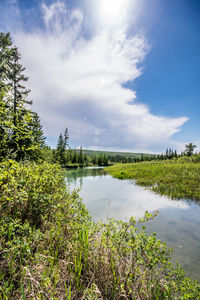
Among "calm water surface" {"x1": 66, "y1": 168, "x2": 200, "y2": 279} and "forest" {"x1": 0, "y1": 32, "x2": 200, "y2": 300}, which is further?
"calm water surface" {"x1": 66, "y1": 168, "x2": 200, "y2": 279}

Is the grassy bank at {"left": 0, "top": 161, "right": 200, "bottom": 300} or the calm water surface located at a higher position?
the grassy bank at {"left": 0, "top": 161, "right": 200, "bottom": 300}

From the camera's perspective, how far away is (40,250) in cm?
263

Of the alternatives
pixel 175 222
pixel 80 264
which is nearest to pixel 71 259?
pixel 80 264

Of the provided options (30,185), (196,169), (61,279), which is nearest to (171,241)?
(61,279)

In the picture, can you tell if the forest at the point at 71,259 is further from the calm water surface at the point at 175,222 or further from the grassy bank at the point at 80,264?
the calm water surface at the point at 175,222

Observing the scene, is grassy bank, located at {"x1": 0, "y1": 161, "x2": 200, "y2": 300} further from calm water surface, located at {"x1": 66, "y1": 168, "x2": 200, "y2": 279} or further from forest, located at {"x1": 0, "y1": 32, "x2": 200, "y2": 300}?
calm water surface, located at {"x1": 66, "y1": 168, "x2": 200, "y2": 279}

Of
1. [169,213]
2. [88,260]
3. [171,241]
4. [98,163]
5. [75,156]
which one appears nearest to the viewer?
[88,260]

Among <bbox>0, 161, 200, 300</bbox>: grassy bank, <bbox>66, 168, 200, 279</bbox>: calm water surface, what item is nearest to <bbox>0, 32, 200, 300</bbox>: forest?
<bbox>0, 161, 200, 300</bbox>: grassy bank

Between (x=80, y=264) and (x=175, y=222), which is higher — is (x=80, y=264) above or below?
above

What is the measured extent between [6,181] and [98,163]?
10048 centimetres

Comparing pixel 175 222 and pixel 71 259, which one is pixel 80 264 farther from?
pixel 175 222

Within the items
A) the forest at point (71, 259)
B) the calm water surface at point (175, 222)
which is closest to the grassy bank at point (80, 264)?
the forest at point (71, 259)

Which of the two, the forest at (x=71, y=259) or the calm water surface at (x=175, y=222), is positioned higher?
the forest at (x=71, y=259)

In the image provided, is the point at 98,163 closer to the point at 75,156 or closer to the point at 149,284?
the point at 75,156
